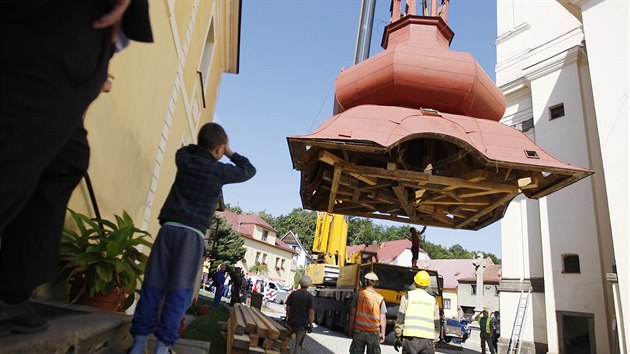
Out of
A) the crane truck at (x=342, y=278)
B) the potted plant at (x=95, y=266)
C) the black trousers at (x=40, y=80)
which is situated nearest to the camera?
the black trousers at (x=40, y=80)

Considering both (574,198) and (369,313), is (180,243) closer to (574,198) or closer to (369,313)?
(369,313)

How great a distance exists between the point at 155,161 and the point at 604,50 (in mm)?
14058

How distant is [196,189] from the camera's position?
2436 mm

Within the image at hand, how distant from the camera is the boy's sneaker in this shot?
4.89 feet

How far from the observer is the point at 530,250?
52.3ft

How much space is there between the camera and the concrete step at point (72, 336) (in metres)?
1.42

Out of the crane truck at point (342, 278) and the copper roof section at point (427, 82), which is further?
the crane truck at point (342, 278)

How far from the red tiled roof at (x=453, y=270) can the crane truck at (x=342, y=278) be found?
35.3m

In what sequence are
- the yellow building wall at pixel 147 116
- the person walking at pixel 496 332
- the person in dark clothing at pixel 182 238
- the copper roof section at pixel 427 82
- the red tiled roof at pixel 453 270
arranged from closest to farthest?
the person in dark clothing at pixel 182 238
the yellow building wall at pixel 147 116
the copper roof section at pixel 427 82
the person walking at pixel 496 332
the red tiled roof at pixel 453 270

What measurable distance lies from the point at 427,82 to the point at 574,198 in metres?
12.3

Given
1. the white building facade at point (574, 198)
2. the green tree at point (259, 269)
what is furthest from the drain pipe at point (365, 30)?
the green tree at point (259, 269)

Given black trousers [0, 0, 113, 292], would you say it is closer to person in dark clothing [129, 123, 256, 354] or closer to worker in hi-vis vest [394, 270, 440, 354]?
person in dark clothing [129, 123, 256, 354]

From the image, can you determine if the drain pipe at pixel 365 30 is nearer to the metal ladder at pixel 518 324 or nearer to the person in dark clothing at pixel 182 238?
the metal ladder at pixel 518 324

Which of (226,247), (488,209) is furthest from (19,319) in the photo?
(226,247)
